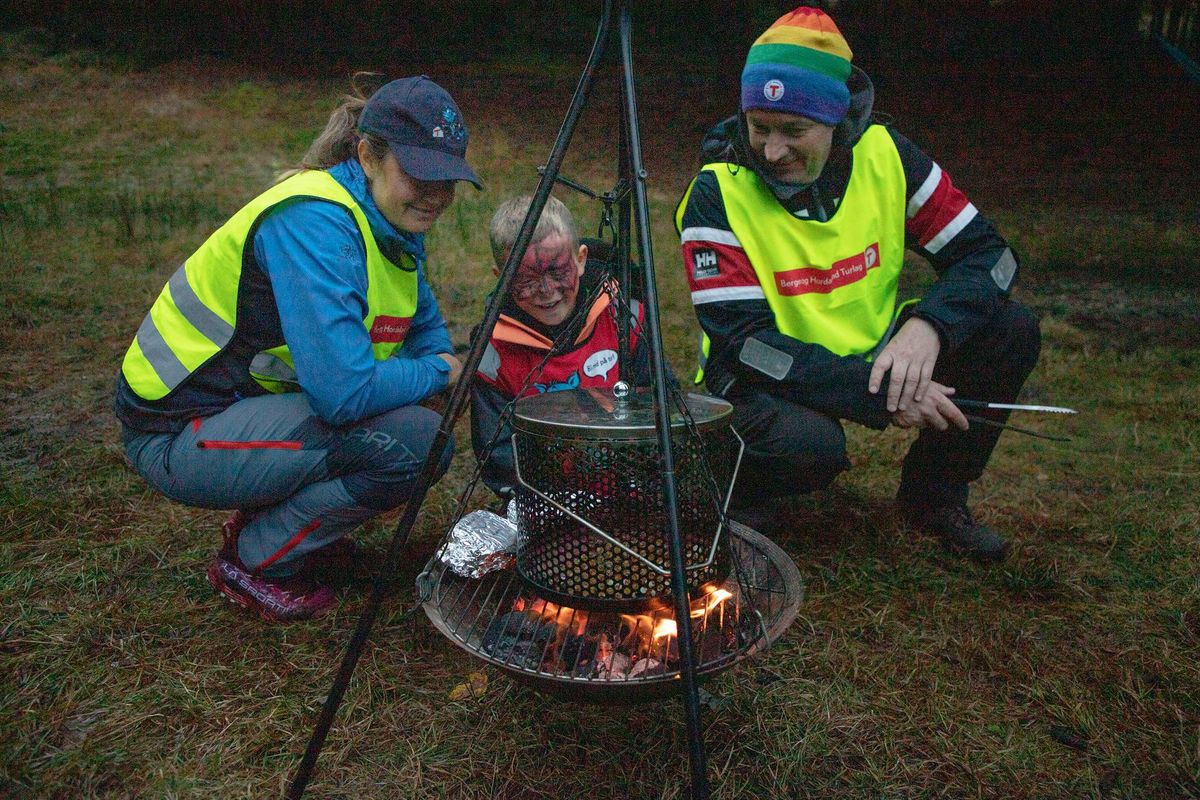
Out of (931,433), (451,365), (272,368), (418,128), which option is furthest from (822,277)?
(272,368)

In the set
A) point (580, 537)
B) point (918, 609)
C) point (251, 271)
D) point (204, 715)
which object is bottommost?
point (918, 609)

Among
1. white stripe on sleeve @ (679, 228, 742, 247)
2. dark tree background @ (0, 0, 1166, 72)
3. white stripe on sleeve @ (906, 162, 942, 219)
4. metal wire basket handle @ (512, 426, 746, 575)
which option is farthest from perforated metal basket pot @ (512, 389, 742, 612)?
dark tree background @ (0, 0, 1166, 72)

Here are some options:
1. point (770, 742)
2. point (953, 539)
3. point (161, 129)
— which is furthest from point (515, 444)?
point (161, 129)

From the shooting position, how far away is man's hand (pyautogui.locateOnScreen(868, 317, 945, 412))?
2562 millimetres

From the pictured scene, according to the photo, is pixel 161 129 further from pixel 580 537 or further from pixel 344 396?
pixel 580 537

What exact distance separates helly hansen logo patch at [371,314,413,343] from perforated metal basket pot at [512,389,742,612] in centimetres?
73

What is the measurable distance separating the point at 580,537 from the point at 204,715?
1108 millimetres

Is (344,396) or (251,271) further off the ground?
(251,271)

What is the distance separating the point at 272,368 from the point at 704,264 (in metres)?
1.41

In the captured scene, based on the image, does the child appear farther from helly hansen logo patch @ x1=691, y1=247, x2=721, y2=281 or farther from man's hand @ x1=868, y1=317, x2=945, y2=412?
man's hand @ x1=868, y1=317, x2=945, y2=412

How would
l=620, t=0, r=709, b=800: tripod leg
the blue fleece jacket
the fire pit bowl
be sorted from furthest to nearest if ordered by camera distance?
the blue fleece jacket → the fire pit bowl → l=620, t=0, r=709, b=800: tripod leg

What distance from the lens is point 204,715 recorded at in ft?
7.08

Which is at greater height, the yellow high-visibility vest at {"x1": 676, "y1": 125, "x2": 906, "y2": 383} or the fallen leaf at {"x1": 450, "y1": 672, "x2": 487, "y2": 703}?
the yellow high-visibility vest at {"x1": 676, "y1": 125, "x2": 906, "y2": 383}

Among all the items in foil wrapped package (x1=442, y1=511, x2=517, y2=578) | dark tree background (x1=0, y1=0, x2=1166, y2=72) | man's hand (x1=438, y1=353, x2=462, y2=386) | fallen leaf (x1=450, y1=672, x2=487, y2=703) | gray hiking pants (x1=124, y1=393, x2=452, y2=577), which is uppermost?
dark tree background (x1=0, y1=0, x2=1166, y2=72)
